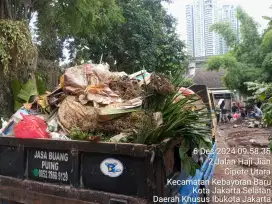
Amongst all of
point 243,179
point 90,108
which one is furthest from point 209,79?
point 90,108

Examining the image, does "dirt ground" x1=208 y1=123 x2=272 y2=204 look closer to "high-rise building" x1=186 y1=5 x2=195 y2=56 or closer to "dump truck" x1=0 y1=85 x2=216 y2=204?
"dump truck" x1=0 y1=85 x2=216 y2=204

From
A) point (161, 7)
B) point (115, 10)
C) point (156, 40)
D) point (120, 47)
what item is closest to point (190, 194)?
point (115, 10)

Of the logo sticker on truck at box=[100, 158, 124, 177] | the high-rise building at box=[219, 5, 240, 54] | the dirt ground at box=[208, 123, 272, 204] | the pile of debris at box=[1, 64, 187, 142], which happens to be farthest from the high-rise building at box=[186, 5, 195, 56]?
the logo sticker on truck at box=[100, 158, 124, 177]

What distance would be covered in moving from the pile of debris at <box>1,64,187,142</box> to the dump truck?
13cm

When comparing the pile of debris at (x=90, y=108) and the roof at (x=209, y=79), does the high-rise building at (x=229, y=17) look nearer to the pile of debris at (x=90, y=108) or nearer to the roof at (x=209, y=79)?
the roof at (x=209, y=79)

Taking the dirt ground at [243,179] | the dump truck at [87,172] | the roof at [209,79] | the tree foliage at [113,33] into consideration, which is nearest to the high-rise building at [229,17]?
the tree foliage at [113,33]

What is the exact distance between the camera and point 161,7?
12164 millimetres

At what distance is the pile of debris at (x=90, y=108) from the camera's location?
2094 mm

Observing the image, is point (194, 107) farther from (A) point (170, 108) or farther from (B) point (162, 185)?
(B) point (162, 185)

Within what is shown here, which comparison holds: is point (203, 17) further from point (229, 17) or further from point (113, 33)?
point (113, 33)

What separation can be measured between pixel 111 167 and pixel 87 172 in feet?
0.69

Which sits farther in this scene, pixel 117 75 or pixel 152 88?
pixel 117 75

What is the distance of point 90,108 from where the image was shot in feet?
7.41

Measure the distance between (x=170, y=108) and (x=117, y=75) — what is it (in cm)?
87
